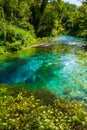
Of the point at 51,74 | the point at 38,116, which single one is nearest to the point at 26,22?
the point at 51,74

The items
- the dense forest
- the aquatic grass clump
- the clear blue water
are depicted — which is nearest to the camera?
the aquatic grass clump

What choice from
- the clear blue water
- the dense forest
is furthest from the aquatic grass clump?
the dense forest

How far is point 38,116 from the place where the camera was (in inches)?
314

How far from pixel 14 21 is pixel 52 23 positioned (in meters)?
14.6

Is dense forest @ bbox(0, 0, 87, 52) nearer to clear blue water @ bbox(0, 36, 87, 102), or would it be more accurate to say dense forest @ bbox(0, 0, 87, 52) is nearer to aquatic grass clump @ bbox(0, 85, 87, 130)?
clear blue water @ bbox(0, 36, 87, 102)

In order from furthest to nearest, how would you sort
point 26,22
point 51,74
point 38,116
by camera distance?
point 26,22 → point 51,74 → point 38,116

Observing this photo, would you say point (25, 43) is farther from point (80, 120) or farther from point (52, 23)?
point (80, 120)

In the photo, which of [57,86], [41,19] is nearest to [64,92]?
[57,86]

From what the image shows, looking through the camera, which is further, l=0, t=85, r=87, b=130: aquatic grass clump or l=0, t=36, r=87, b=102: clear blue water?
l=0, t=36, r=87, b=102: clear blue water

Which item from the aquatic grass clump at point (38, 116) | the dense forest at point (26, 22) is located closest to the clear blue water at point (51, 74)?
the aquatic grass clump at point (38, 116)

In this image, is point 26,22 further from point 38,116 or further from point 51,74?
point 38,116

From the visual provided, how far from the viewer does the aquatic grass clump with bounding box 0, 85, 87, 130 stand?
7762mm

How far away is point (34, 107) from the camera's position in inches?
387

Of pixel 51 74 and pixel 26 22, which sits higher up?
pixel 26 22
